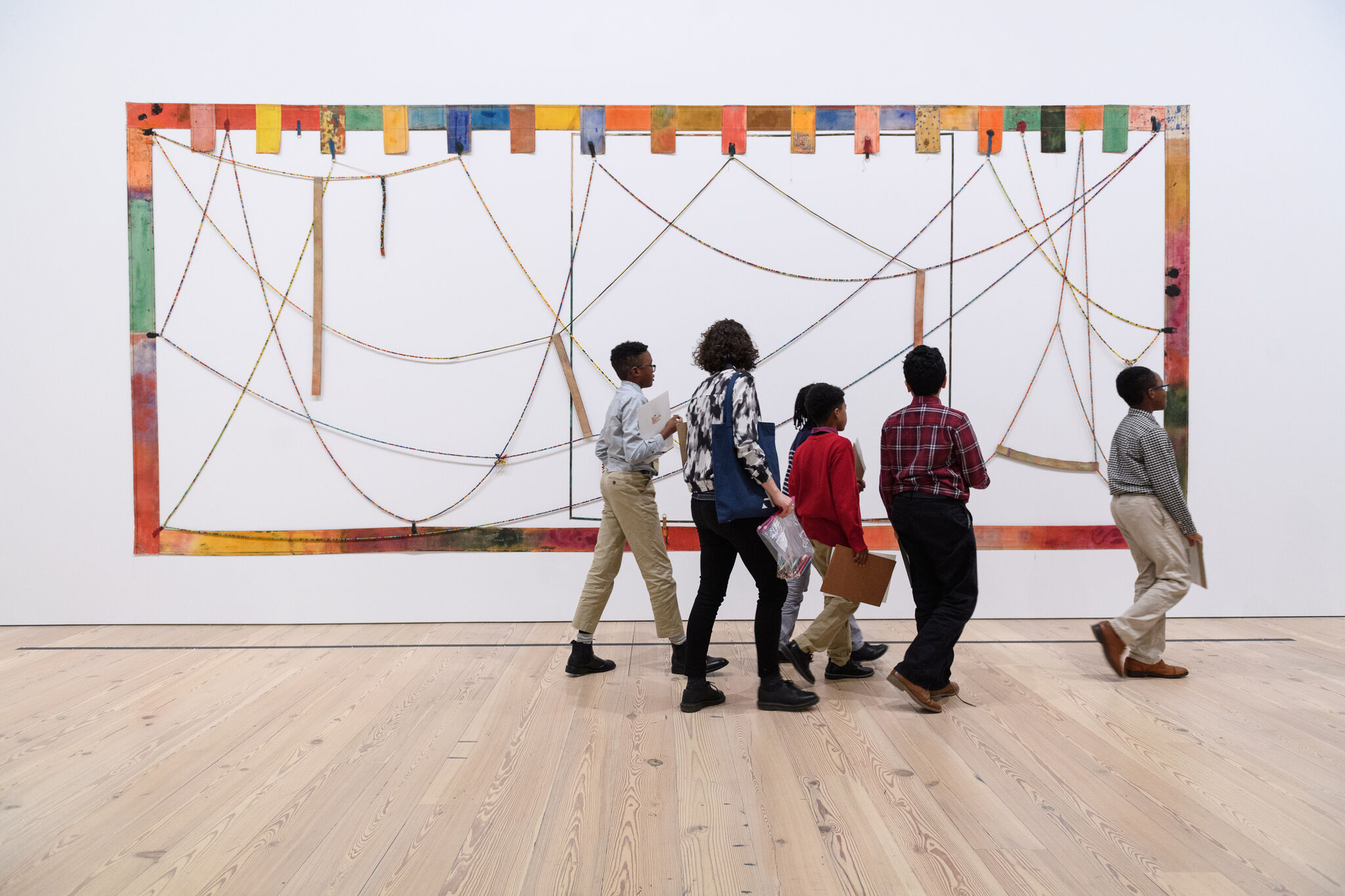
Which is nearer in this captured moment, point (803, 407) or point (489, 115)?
point (803, 407)

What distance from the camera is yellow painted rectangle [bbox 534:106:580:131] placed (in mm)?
4047

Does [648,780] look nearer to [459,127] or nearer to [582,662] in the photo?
[582,662]

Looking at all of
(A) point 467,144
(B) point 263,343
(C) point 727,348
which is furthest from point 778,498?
(B) point 263,343

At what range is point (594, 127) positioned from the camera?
13.3ft

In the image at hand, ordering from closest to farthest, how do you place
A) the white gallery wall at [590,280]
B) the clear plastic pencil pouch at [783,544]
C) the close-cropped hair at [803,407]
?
the clear plastic pencil pouch at [783,544] → the close-cropped hair at [803,407] → the white gallery wall at [590,280]

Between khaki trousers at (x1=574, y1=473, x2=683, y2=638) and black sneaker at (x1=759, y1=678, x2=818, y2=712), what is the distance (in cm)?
43

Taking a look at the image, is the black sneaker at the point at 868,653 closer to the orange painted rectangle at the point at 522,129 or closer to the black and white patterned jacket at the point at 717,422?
the black and white patterned jacket at the point at 717,422

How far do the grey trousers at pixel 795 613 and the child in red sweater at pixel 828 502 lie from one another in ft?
0.66

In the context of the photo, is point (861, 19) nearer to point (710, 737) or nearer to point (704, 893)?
point (710, 737)

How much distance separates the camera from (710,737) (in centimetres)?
248

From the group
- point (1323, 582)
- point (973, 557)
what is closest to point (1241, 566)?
point (1323, 582)

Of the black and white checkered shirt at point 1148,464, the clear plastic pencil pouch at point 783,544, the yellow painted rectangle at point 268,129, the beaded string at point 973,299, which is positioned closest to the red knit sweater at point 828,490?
the clear plastic pencil pouch at point 783,544

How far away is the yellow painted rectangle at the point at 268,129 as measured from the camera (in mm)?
4031

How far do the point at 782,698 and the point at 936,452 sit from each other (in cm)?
92
